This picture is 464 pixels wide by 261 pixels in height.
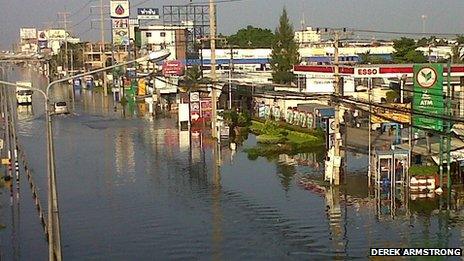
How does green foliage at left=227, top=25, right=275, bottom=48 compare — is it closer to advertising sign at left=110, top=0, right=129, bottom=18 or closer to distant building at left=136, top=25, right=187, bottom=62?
distant building at left=136, top=25, right=187, bottom=62

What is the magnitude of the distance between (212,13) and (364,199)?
9.05 meters

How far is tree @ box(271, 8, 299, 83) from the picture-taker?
31391 millimetres

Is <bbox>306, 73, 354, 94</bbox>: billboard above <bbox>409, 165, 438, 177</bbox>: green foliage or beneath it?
above

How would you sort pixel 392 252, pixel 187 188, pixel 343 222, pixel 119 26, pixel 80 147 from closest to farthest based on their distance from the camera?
pixel 392 252
pixel 343 222
pixel 187 188
pixel 80 147
pixel 119 26

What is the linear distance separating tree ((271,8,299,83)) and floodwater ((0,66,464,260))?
1478 centimetres

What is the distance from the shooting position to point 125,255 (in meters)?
8.38

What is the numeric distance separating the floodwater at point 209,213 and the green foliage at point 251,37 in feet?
133

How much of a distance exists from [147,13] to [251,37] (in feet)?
50.0

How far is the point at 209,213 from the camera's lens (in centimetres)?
1055

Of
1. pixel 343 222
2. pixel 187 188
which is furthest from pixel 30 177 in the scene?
pixel 343 222

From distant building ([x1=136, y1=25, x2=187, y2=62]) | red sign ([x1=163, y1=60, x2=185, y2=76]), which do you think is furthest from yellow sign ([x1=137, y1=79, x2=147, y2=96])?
distant building ([x1=136, y1=25, x2=187, y2=62])

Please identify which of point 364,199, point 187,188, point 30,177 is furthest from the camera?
point 30,177

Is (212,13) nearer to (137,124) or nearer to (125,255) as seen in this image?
(137,124)

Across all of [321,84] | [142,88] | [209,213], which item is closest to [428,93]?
[209,213]
